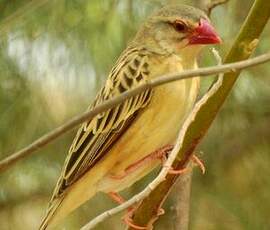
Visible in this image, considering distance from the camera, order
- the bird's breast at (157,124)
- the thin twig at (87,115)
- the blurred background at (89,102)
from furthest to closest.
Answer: the blurred background at (89,102) → the bird's breast at (157,124) → the thin twig at (87,115)

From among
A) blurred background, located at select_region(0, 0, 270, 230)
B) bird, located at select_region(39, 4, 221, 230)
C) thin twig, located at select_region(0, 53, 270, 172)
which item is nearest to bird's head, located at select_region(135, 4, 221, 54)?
bird, located at select_region(39, 4, 221, 230)

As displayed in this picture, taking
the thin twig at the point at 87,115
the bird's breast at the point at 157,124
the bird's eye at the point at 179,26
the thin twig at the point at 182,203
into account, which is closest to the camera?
the thin twig at the point at 87,115

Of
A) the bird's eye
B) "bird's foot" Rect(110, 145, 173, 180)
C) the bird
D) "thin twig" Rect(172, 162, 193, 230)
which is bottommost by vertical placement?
"thin twig" Rect(172, 162, 193, 230)

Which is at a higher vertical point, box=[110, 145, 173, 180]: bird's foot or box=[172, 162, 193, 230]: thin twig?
box=[110, 145, 173, 180]: bird's foot

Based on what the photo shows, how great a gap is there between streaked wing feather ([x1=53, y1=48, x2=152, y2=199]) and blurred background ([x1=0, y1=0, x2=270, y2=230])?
0.52 metres

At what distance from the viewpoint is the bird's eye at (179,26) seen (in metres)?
2.43

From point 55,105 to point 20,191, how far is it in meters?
0.35

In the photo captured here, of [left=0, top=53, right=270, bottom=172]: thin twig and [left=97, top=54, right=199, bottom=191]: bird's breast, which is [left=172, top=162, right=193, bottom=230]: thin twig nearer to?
[left=97, top=54, right=199, bottom=191]: bird's breast

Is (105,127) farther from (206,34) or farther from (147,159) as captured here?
(206,34)

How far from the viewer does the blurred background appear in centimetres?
297

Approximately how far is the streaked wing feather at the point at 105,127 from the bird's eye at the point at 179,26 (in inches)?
4.7

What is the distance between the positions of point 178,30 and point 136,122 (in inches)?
11.1

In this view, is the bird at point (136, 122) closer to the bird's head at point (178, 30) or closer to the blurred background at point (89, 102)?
the bird's head at point (178, 30)

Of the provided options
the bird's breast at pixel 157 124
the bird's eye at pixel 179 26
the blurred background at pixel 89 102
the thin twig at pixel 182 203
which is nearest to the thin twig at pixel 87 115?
the thin twig at pixel 182 203
